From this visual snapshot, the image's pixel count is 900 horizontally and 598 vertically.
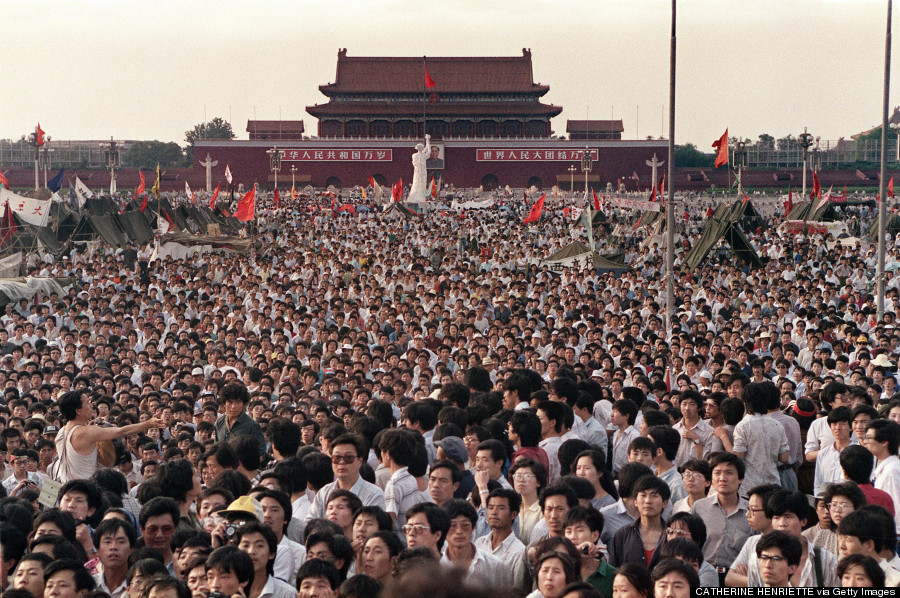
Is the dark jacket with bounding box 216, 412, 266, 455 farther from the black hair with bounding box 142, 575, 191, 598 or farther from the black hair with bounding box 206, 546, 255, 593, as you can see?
the black hair with bounding box 142, 575, 191, 598

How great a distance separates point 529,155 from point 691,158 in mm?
14147

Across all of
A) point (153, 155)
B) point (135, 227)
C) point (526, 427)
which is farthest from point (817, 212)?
point (153, 155)

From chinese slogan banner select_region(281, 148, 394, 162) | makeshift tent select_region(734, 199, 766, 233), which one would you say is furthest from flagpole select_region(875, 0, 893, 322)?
chinese slogan banner select_region(281, 148, 394, 162)

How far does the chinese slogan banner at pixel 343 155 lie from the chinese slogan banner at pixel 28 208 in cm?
3513

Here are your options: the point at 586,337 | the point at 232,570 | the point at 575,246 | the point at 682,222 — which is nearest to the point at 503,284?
the point at 575,246

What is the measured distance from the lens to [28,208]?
20.3 m

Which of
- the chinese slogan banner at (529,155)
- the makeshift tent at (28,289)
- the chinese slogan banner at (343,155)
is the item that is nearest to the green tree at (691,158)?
the chinese slogan banner at (529,155)

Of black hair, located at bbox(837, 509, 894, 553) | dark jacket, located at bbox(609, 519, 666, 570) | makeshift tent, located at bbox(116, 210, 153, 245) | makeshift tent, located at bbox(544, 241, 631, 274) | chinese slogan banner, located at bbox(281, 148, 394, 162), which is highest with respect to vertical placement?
chinese slogan banner, located at bbox(281, 148, 394, 162)

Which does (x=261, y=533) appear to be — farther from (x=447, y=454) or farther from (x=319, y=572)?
(x=447, y=454)

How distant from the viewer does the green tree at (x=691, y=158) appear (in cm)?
6303

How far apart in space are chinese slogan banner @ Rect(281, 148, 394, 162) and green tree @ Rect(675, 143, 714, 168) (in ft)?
56.7

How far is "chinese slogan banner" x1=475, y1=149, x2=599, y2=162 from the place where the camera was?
5525 cm

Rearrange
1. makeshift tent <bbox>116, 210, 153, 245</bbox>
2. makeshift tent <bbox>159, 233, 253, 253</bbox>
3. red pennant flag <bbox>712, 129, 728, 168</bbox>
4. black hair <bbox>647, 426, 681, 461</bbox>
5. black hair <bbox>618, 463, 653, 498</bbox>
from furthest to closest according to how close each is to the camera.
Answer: makeshift tent <bbox>116, 210, 153, 245</bbox> → makeshift tent <bbox>159, 233, 253, 253</bbox> → red pennant flag <bbox>712, 129, 728, 168</bbox> → black hair <bbox>647, 426, 681, 461</bbox> → black hair <bbox>618, 463, 653, 498</bbox>

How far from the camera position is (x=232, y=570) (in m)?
4.04
